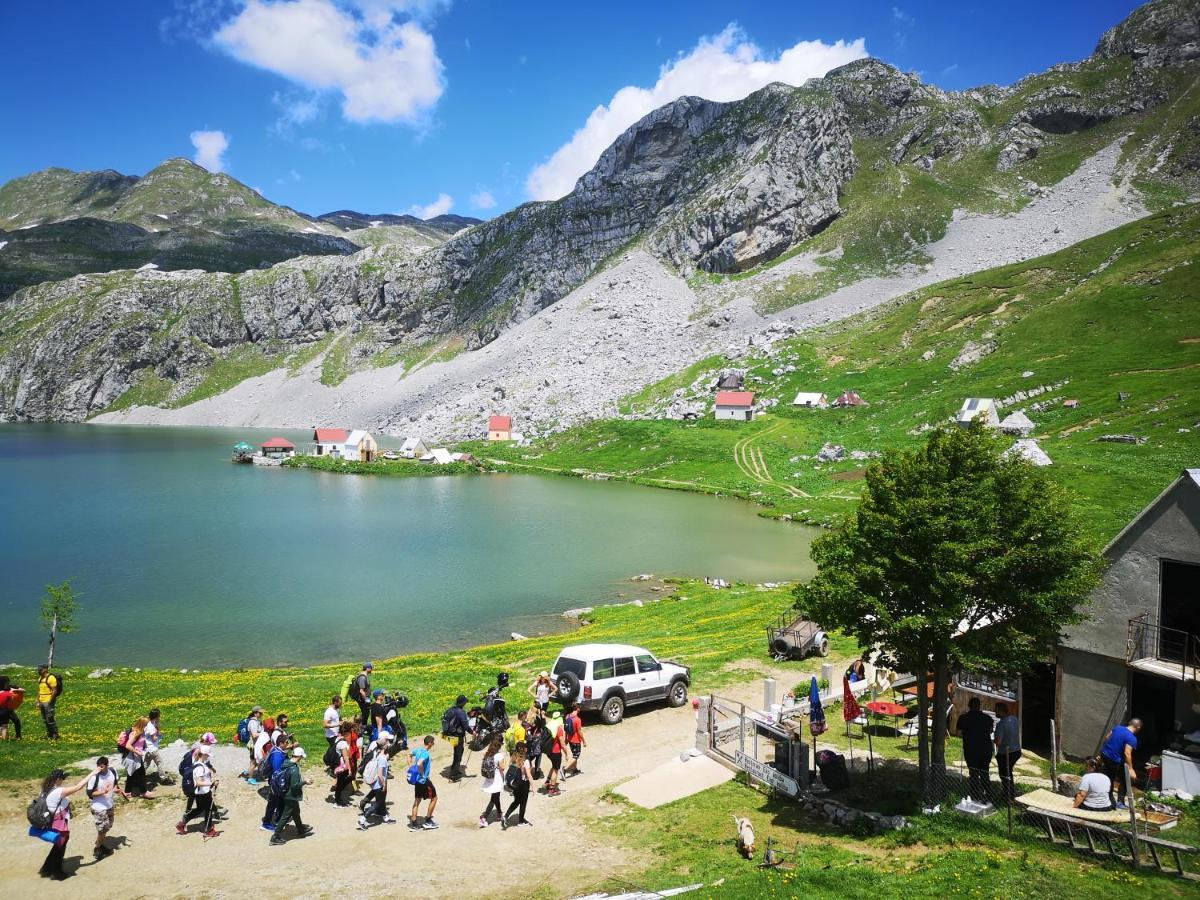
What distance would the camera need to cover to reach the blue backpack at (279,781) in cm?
1519

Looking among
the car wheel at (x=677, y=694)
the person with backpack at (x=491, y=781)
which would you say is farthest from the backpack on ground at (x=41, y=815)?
the car wheel at (x=677, y=694)

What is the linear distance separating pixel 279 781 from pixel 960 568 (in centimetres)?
1566

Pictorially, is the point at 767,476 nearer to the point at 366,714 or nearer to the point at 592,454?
the point at 592,454

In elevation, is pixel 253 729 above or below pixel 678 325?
below

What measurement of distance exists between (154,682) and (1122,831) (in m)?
34.0

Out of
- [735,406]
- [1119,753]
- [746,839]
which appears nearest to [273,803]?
[746,839]

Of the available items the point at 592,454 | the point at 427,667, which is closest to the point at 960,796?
the point at 427,667

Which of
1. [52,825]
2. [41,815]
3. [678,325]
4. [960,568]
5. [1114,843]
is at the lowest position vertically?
[52,825]

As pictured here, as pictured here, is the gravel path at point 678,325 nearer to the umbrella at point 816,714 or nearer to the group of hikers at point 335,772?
the umbrella at point 816,714

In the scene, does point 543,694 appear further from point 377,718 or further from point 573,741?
point 377,718

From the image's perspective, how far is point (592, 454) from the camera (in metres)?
127

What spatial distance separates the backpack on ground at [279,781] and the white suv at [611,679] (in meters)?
9.63

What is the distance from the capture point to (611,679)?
76.6 ft

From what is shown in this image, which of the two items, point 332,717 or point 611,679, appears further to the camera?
point 611,679
